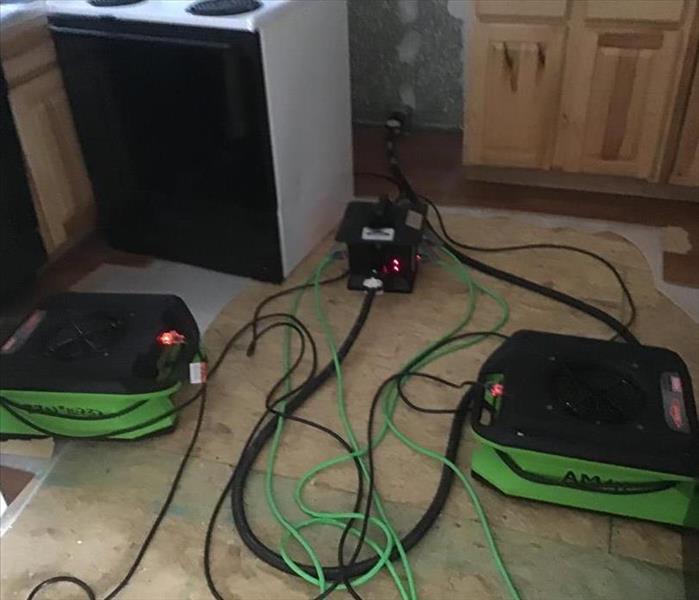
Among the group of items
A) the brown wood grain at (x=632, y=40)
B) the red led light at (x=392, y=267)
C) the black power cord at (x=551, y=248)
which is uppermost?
the brown wood grain at (x=632, y=40)

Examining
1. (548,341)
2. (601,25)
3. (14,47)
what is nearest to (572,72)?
(601,25)

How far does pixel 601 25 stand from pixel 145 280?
1229 mm

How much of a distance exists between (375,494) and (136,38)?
1.01 metres

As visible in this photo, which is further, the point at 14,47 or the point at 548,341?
the point at 14,47

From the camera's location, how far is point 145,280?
1.84m

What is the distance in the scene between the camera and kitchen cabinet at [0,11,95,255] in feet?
5.16

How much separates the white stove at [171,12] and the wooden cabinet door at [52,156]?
158 mm

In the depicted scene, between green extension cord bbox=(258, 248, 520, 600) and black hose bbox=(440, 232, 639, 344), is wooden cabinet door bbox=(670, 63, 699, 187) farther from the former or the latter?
green extension cord bbox=(258, 248, 520, 600)

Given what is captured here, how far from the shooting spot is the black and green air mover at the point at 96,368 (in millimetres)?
1336

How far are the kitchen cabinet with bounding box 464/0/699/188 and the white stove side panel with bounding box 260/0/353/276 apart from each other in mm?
355

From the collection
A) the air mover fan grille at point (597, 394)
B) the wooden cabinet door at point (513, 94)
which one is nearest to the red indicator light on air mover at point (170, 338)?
the air mover fan grille at point (597, 394)

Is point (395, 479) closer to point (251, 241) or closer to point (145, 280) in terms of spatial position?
point (251, 241)

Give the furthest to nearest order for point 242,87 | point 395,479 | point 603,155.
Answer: point 603,155 → point 242,87 → point 395,479

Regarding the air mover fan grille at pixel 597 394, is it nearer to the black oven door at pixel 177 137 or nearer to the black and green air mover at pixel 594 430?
the black and green air mover at pixel 594 430
